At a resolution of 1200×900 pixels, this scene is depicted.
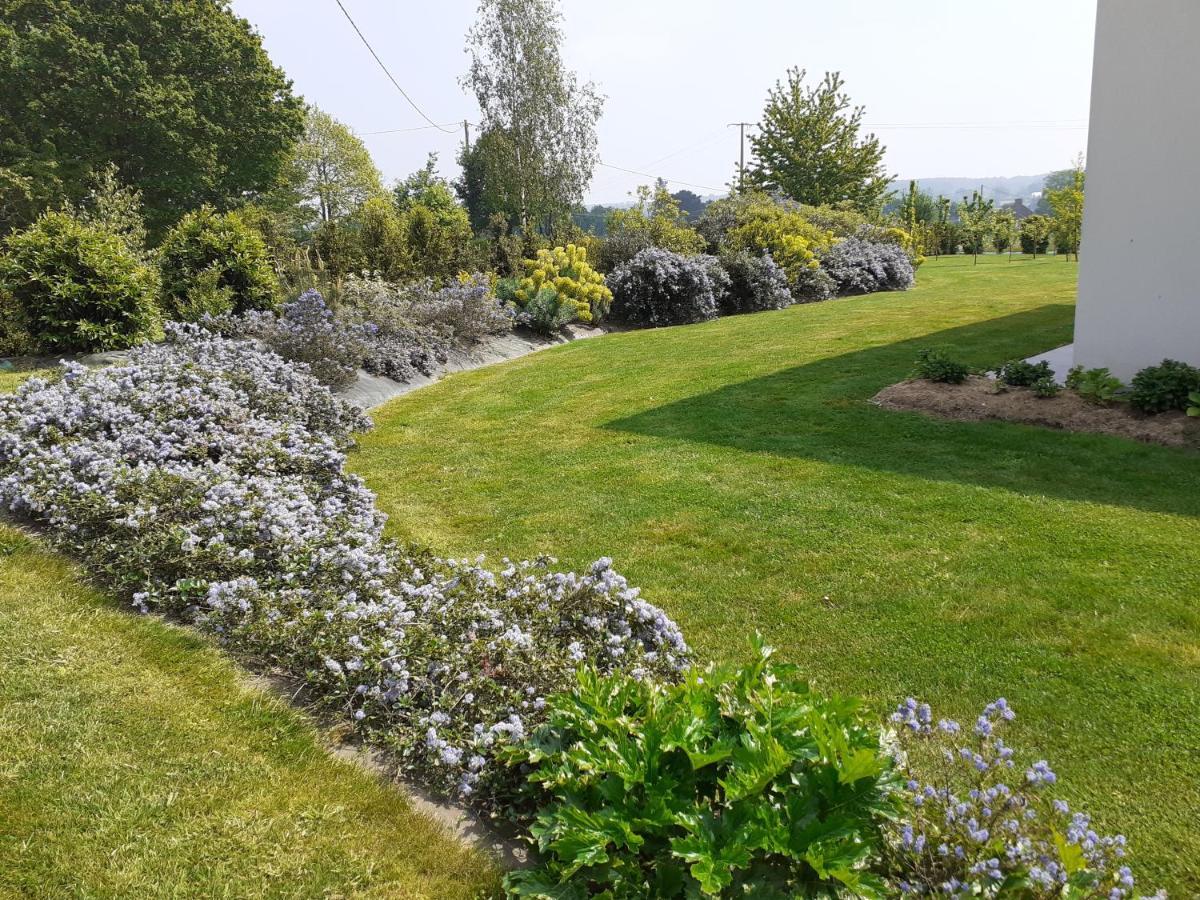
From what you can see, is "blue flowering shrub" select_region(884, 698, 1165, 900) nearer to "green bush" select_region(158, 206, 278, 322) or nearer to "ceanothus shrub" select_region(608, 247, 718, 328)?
"green bush" select_region(158, 206, 278, 322)

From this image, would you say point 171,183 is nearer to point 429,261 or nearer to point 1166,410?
point 429,261

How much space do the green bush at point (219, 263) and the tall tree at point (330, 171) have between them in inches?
1390

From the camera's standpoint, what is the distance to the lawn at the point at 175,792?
2123mm

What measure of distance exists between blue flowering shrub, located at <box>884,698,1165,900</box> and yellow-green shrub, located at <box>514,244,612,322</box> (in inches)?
447

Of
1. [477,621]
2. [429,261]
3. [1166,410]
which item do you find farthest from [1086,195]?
[429,261]

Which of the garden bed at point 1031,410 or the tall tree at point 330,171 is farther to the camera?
the tall tree at point 330,171

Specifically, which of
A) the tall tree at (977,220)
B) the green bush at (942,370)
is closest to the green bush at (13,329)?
the green bush at (942,370)

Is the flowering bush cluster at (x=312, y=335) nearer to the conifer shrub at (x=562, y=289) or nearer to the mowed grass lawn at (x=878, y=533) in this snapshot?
the mowed grass lawn at (x=878, y=533)

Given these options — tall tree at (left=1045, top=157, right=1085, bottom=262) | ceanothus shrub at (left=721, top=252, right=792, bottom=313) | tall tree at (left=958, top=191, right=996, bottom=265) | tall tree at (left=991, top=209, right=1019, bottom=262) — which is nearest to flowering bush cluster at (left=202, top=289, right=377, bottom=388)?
ceanothus shrub at (left=721, top=252, right=792, bottom=313)

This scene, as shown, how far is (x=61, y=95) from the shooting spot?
91.5 feet

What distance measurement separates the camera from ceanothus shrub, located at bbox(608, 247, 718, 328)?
1419cm

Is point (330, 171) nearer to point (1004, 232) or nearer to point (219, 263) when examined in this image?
point (1004, 232)

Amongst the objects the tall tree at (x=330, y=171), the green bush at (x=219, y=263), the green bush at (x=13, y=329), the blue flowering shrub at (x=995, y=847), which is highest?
the tall tree at (x=330, y=171)

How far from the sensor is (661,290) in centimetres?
1412
